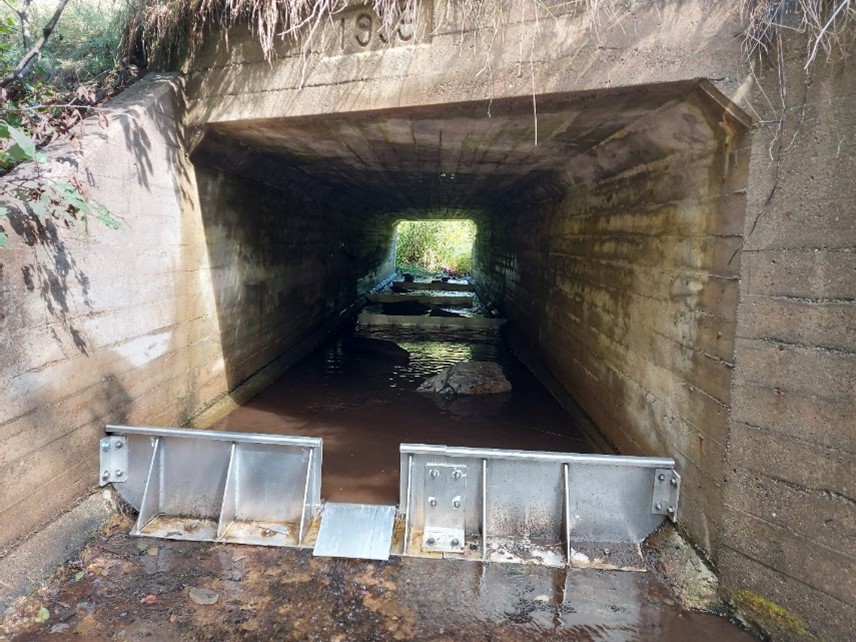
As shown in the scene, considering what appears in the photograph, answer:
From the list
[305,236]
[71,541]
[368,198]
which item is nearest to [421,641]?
[71,541]

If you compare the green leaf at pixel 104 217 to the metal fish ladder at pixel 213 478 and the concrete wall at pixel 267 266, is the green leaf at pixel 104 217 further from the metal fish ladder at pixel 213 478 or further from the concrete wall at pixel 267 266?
the concrete wall at pixel 267 266

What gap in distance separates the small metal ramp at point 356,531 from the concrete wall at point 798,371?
2.24 metres

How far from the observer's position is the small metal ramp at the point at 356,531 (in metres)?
3.49

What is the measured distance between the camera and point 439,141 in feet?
17.0

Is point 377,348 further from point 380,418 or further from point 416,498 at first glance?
point 416,498

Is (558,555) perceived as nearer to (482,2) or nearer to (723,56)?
(723,56)

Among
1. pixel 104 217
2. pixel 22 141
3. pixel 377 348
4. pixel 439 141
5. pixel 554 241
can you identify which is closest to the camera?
pixel 22 141

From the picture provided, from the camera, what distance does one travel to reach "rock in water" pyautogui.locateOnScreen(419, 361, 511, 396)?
7143mm

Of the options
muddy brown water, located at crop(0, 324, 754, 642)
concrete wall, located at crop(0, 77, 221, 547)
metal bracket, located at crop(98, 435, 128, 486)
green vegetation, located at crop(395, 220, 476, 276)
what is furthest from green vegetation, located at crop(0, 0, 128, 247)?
green vegetation, located at crop(395, 220, 476, 276)

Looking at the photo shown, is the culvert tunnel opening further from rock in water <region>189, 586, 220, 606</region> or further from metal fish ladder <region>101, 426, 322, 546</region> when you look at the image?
rock in water <region>189, 586, 220, 606</region>

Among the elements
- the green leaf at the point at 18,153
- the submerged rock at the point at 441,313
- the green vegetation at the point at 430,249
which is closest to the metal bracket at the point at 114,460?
the green leaf at the point at 18,153

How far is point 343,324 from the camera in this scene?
12.0m

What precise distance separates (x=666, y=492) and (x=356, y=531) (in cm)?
232

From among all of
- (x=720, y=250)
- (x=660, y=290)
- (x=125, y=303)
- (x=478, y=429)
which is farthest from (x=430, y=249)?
(x=720, y=250)
